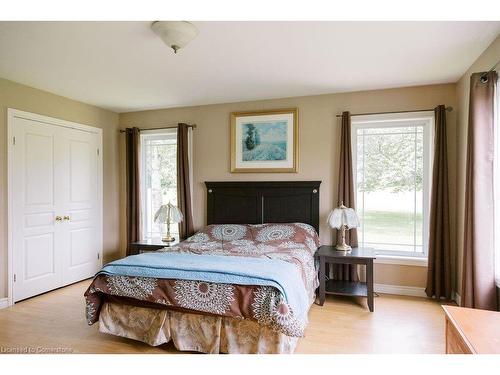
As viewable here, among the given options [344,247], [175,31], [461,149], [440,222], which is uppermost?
[175,31]

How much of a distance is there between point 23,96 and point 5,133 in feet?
1.54

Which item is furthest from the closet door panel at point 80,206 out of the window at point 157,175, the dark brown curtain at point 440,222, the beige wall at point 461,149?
the beige wall at point 461,149

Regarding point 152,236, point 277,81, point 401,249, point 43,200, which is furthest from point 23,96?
point 401,249

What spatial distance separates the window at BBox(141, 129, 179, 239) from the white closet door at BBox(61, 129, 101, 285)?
0.65m

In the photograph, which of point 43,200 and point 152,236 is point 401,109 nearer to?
point 152,236

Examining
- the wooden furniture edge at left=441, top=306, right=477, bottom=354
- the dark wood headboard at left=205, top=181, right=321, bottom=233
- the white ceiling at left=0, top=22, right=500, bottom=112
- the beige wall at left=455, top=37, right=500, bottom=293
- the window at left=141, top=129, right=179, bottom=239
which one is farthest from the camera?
the window at left=141, top=129, right=179, bottom=239

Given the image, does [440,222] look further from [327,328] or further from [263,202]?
[263,202]

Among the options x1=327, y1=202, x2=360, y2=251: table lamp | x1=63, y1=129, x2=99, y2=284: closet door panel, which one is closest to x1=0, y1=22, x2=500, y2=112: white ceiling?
x1=63, y1=129, x2=99, y2=284: closet door panel

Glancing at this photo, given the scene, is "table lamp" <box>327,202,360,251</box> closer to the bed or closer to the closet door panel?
the bed

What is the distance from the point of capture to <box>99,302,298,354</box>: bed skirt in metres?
2.11

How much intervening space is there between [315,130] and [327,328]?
2.24 meters

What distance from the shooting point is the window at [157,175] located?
4.45 metres

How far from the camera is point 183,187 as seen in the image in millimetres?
4191

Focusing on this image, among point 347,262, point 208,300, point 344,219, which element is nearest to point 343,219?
point 344,219
